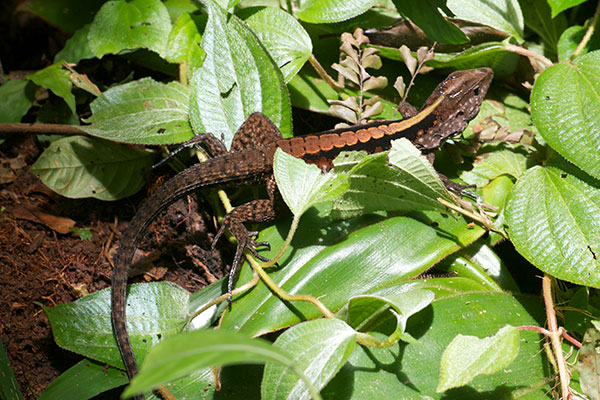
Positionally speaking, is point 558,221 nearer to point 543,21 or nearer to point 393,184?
point 393,184

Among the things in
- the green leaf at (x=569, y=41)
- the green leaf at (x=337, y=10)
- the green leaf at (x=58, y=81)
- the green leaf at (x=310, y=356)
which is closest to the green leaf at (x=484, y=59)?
the green leaf at (x=569, y=41)

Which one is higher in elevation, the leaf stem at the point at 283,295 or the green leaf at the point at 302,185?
the green leaf at the point at 302,185

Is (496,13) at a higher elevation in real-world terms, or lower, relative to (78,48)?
higher

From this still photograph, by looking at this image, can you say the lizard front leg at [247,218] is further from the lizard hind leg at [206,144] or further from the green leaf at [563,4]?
the green leaf at [563,4]

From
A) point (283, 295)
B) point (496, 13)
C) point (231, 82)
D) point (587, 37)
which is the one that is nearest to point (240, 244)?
point (283, 295)

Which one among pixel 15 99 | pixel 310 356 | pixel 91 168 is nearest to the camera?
pixel 310 356

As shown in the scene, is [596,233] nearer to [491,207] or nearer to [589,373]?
[491,207]

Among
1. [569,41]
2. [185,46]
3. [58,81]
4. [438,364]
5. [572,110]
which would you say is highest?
[569,41]
